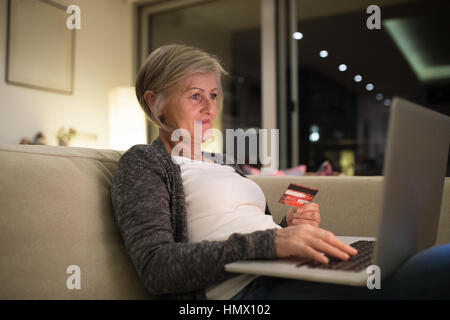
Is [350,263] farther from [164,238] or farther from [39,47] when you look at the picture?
[39,47]

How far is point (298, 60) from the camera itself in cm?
392

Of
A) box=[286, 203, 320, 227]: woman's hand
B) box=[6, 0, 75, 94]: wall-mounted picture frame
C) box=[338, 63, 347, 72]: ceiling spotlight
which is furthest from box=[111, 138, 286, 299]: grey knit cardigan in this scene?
box=[338, 63, 347, 72]: ceiling spotlight

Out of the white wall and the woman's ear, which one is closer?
the woman's ear

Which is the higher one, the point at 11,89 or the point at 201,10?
the point at 201,10

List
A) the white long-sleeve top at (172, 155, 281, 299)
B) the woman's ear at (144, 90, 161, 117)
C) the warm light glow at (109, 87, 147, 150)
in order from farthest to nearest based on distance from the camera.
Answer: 1. the warm light glow at (109, 87, 147, 150)
2. the woman's ear at (144, 90, 161, 117)
3. the white long-sleeve top at (172, 155, 281, 299)

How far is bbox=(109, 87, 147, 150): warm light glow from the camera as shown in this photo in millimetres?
3522

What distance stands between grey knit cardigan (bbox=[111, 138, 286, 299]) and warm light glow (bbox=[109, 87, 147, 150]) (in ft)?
8.54

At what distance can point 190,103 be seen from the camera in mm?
1156

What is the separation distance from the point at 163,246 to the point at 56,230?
0.71 ft

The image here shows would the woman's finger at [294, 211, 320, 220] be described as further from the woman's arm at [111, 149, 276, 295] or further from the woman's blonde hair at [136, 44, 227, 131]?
the woman's blonde hair at [136, 44, 227, 131]

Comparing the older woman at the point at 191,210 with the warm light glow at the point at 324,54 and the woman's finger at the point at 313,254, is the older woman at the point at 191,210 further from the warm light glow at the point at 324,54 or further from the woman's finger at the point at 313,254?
the warm light glow at the point at 324,54

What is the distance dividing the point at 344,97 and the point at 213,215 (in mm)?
3163
